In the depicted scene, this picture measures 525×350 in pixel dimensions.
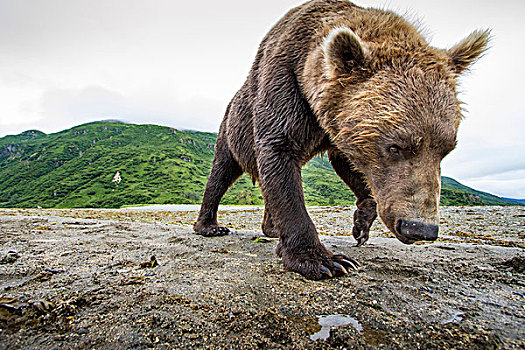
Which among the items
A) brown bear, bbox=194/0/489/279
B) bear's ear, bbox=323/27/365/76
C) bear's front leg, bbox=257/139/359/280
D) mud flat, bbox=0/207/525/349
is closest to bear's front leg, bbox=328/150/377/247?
mud flat, bbox=0/207/525/349

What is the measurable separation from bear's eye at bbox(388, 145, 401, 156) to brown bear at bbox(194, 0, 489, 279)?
1 centimetres

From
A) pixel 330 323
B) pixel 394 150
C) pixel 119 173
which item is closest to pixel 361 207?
pixel 394 150

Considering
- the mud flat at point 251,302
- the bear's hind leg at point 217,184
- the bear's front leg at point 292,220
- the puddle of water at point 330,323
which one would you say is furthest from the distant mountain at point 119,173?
the puddle of water at point 330,323

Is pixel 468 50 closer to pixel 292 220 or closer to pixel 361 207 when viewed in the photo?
pixel 361 207

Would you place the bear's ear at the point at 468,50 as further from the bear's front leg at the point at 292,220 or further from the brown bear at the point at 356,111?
the bear's front leg at the point at 292,220

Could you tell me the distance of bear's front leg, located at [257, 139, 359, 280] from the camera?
2682 millimetres

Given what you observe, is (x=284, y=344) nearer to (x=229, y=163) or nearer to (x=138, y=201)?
(x=229, y=163)

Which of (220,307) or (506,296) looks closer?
(220,307)

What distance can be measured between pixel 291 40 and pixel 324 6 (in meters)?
0.66

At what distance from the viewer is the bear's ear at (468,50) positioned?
2.98 meters

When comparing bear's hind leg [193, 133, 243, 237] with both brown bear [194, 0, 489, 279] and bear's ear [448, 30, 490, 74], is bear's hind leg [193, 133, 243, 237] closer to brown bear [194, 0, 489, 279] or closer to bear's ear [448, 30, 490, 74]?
brown bear [194, 0, 489, 279]

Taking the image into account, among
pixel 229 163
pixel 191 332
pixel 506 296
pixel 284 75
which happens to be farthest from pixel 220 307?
pixel 229 163

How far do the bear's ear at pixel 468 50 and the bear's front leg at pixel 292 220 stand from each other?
209 cm

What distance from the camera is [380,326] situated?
1684 millimetres
